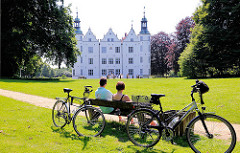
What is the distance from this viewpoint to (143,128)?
14.8ft

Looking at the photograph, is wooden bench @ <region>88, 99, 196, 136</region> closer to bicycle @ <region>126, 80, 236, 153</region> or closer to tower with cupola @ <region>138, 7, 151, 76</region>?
bicycle @ <region>126, 80, 236, 153</region>

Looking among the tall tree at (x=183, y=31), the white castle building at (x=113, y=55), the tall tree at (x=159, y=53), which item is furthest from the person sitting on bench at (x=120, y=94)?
the tall tree at (x=159, y=53)

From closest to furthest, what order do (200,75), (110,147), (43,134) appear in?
(110,147) → (43,134) → (200,75)

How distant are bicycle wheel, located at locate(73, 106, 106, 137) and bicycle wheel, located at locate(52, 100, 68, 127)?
2.15ft

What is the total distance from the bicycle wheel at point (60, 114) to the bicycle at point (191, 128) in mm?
2072

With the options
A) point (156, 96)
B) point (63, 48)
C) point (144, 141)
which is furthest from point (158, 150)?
point (63, 48)

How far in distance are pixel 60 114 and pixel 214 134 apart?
4022 millimetres

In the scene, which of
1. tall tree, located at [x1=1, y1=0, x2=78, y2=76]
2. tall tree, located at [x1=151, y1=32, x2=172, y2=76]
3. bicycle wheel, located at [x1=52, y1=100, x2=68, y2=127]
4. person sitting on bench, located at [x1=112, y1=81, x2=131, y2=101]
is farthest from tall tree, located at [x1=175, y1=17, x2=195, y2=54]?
bicycle wheel, located at [x1=52, y1=100, x2=68, y2=127]

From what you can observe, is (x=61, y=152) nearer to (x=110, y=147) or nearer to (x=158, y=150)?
(x=110, y=147)

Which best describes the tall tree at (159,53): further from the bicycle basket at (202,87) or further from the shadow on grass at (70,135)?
the bicycle basket at (202,87)

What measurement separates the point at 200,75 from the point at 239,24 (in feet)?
30.4

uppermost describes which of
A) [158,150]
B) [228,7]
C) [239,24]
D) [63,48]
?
[228,7]

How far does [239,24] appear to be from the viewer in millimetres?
28312

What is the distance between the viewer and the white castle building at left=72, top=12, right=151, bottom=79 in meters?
59.2
